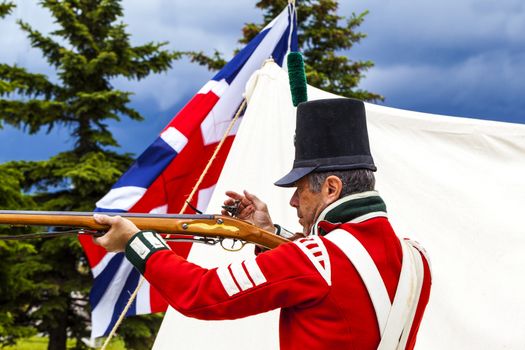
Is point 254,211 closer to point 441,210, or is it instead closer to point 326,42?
point 441,210

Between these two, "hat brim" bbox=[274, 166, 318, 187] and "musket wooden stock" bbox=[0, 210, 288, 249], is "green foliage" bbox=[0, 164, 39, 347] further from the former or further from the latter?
"hat brim" bbox=[274, 166, 318, 187]

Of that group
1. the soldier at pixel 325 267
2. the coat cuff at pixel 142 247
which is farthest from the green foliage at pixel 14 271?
the soldier at pixel 325 267

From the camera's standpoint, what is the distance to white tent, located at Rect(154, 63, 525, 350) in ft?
12.9

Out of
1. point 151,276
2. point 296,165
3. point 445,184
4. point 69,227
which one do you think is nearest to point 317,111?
point 296,165

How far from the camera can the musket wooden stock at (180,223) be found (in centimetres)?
262

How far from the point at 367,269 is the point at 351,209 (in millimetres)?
215

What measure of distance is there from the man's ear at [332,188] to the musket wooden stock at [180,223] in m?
0.55

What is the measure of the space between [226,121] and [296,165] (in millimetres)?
3239

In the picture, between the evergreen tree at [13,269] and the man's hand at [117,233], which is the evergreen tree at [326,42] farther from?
the man's hand at [117,233]

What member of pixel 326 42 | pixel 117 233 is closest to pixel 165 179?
pixel 117 233

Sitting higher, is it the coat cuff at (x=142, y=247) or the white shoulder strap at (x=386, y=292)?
the coat cuff at (x=142, y=247)

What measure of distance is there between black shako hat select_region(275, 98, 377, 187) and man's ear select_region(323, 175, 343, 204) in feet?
0.14

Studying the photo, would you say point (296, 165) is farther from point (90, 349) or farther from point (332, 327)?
→ point (90, 349)

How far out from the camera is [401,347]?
2.21 m
